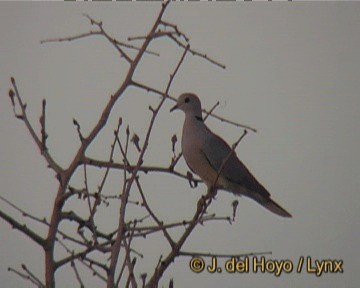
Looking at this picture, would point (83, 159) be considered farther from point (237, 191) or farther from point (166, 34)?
point (237, 191)

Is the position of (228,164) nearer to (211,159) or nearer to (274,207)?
(211,159)

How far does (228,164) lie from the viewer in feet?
18.6

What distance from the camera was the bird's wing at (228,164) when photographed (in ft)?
17.8

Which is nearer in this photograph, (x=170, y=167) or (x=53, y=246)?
(x=53, y=246)

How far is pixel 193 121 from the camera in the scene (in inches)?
220

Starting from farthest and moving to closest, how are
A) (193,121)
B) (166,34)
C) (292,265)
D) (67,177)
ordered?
(193,121), (292,265), (166,34), (67,177)

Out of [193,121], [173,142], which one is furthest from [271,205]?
[173,142]

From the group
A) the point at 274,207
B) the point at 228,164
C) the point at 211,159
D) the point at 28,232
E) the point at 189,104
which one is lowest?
the point at 28,232

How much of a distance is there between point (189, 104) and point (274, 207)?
3.21ft

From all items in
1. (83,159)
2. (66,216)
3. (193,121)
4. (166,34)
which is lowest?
(66,216)

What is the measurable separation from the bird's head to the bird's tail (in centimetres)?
81

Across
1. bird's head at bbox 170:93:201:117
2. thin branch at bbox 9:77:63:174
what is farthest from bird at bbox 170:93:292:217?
thin branch at bbox 9:77:63:174

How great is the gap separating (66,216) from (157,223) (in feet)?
1.12

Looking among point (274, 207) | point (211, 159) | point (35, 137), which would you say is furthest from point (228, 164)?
point (35, 137)
